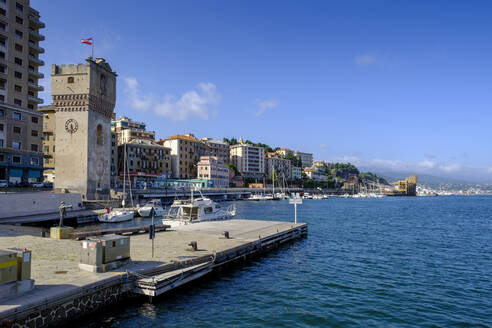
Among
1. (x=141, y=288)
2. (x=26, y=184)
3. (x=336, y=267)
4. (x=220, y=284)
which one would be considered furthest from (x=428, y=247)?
(x=26, y=184)

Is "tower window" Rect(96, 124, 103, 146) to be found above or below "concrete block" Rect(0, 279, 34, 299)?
above

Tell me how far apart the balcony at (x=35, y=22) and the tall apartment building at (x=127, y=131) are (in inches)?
2718

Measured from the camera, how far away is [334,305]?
18375mm

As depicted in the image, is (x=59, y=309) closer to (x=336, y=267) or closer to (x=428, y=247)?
(x=336, y=267)

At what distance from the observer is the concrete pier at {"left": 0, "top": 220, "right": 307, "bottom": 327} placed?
41.9ft

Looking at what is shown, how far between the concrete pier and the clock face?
29.7 m

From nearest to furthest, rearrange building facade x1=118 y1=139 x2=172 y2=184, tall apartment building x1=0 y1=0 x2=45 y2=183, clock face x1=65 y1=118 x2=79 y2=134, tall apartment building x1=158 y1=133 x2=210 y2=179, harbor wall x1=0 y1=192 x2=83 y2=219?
harbor wall x1=0 y1=192 x2=83 y2=219, clock face x1=65 y1=118 x2=79 y2=134, tall apartment building x1=0 y1=0 x2=45 y2=183, building facade x1=118 y1=139 x2=172 y2=184, tall apartment building x1=158 y1=133 x2=210 y2=179

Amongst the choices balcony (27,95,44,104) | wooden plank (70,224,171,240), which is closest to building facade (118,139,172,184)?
balcony (27,95,44,104)

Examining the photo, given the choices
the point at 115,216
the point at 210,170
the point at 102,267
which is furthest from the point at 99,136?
the point at 210,170

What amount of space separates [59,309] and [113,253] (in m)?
4.05

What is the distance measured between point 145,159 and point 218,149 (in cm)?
5796

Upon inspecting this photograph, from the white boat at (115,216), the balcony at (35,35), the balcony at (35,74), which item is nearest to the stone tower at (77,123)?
the white boat at (115,216)

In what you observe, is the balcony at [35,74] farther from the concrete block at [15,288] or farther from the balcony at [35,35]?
the concrete block at [15,288]

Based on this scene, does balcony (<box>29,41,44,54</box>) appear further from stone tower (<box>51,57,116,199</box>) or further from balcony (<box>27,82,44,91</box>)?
stone tower (<box>51,57,116,199</box>)
